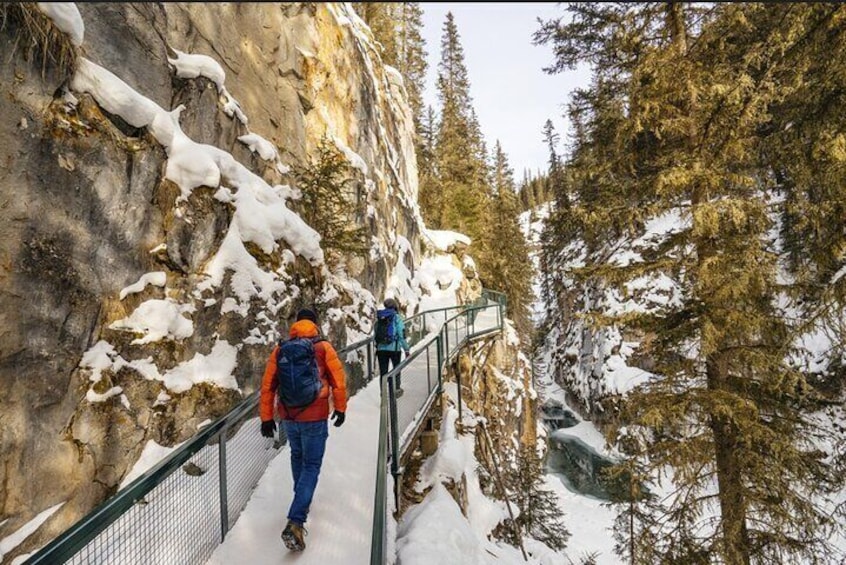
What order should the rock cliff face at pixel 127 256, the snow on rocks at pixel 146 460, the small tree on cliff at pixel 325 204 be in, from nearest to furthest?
the rock cliff face at pixel 127 256 < the snow on rocks at pixel 146 460 < the small tree on cliff at pixel 325 204

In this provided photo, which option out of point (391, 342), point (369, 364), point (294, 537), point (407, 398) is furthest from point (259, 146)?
point (294, 537)

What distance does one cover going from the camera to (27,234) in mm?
4777

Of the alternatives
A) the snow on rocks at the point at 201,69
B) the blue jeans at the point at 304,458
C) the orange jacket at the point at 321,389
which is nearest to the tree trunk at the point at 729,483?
the orange jacket at the point at 321,389

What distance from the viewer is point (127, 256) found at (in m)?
6.02

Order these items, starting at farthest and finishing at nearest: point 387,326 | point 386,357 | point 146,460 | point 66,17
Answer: point 386,357 → point 387,326 → point 146,460 → point 66,17

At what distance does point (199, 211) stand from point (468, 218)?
29.6 m

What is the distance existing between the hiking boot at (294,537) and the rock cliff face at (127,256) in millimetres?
2763

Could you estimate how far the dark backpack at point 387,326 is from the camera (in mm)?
8500

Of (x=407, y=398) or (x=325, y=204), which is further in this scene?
(x=325, y=204)

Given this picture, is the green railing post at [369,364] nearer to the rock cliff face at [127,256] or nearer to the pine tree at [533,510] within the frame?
the rock cliff face at [127,256]

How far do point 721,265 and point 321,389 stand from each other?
21.7ft

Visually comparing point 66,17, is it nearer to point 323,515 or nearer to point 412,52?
point 323,515

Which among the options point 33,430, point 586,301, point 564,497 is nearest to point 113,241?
point 33,430

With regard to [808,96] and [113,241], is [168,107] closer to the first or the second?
[113,241]
